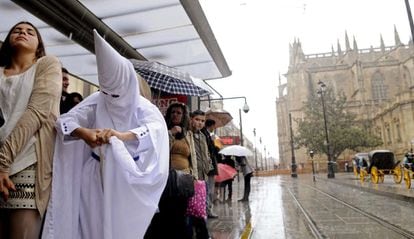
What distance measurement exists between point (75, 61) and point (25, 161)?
5.50 metres

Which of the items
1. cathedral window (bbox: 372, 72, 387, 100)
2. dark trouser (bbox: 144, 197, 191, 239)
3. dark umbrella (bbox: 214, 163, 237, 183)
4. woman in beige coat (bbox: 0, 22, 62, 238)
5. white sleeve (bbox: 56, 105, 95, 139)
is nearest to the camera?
woman in beige coat (bbox: 0, 22, 62, 238)

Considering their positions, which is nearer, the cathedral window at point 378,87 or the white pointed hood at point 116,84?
the white pointed hood at point 116,84

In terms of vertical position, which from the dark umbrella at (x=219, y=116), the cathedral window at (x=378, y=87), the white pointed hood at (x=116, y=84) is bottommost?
the white pointed hood at (x=116, y=84)

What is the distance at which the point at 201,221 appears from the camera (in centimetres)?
344

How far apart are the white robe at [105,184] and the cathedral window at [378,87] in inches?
2528

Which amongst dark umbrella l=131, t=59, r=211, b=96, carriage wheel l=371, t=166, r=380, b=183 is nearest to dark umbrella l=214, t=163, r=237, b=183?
dark umbrella l=131, t=59, r=211, b=96

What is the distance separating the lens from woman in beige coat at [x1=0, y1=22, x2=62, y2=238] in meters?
1.68

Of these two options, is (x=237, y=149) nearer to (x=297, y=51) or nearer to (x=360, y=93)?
(x=360, y=93)

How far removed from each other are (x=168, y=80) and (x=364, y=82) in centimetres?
6085

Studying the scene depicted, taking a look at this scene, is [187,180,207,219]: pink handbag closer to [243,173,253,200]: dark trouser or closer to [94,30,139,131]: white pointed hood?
[94,30,139,131]: white pointed hood

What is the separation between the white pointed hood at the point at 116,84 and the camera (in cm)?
174

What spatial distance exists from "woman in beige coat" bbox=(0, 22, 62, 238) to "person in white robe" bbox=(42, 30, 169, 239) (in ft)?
0.21

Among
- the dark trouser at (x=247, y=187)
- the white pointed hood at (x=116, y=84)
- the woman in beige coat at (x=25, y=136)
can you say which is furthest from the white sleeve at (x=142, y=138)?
the dark trouser at (x=247, y=187)

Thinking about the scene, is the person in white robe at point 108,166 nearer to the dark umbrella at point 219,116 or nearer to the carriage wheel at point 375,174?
the dark umbrella at point 219,116
